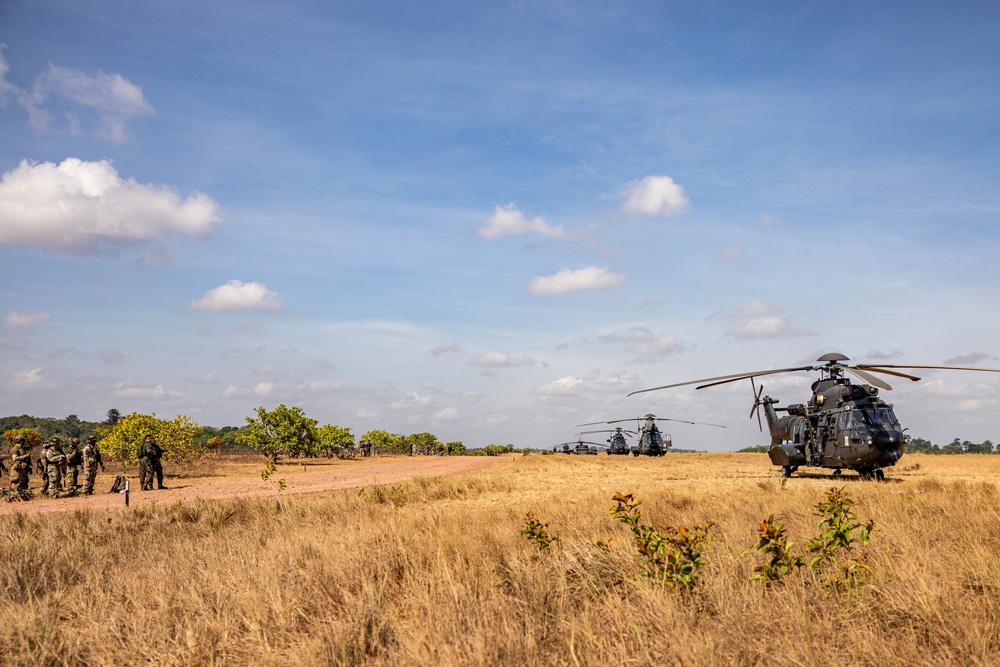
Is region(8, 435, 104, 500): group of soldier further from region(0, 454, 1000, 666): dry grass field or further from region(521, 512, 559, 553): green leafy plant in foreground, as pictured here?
region(521, 512, 559, 553): green leafy plant in foreground

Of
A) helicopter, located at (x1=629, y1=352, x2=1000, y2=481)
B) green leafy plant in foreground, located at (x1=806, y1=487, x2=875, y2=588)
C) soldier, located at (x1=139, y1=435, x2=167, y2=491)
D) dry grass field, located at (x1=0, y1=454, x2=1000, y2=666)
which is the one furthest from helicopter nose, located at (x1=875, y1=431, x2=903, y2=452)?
soldier, located at (x1=139, y1=435, x2=167, y2=491)

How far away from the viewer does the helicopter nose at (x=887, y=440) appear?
692 inches

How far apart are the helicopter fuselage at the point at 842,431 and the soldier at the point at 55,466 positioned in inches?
962

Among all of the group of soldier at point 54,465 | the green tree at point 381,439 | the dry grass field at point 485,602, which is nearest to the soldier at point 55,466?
the group of soldier at point 54,465

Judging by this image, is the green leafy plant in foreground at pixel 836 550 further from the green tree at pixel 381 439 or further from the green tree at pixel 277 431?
the green tree at pixel 381 439

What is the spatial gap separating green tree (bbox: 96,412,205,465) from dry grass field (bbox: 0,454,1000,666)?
32447mm

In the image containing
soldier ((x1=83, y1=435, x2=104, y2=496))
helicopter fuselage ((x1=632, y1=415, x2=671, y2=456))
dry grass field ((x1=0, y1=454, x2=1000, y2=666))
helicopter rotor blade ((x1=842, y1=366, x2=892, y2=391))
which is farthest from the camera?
helicopter fuselage ((x1=632, y1=415, x2=671, y2=456))

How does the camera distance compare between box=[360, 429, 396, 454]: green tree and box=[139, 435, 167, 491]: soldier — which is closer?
box=[139, 435, 167, 491]: soldier

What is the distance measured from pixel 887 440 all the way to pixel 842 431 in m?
1.36

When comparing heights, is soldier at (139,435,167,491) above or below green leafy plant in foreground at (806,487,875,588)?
above

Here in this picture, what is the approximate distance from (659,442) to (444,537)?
135 feet

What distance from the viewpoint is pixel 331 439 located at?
5541cm

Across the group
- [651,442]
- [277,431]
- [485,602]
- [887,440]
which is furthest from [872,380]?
[277,431]

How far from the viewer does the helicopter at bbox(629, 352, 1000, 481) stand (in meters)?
17.7
